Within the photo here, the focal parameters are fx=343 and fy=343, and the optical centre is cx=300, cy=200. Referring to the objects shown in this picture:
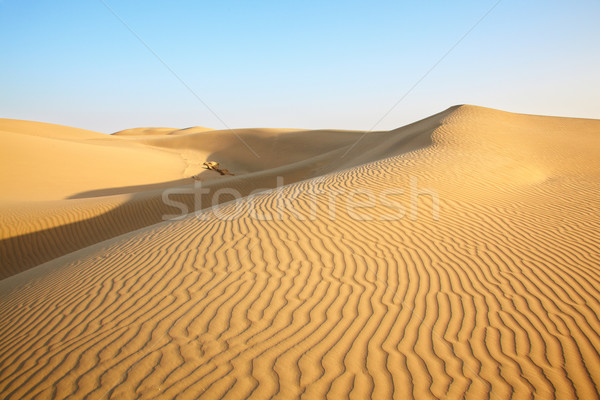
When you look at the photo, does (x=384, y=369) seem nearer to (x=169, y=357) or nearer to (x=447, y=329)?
(x=447, y=329)

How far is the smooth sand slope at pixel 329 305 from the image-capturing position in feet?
8.59

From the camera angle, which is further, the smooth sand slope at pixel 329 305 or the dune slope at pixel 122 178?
the dune slope at pixel 122 178

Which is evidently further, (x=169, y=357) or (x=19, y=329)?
(x=19, y=329)

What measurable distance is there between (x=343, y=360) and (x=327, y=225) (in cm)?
310

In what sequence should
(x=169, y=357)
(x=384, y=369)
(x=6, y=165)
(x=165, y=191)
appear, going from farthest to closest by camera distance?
(x=6, y=165), (x=165, y=191), (x=169, y=357), (x=384, y=369)

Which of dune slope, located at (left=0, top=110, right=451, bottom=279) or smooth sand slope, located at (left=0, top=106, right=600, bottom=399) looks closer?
smooth sand slope, located at (left=0, top=106, right=600, bottom=399)

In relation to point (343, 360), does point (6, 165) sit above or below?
above

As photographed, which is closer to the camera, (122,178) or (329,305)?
(329,305)

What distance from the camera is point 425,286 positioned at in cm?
388

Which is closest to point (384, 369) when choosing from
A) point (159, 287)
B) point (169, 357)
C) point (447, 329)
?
point (447, 329)

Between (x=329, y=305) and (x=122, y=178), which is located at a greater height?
(x=329, y=305)

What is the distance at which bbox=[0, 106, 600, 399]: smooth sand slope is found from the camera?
2.62m

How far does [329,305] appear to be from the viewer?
352 cm

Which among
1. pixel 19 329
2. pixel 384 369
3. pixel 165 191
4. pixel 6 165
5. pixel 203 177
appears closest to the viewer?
pixel 384 369
